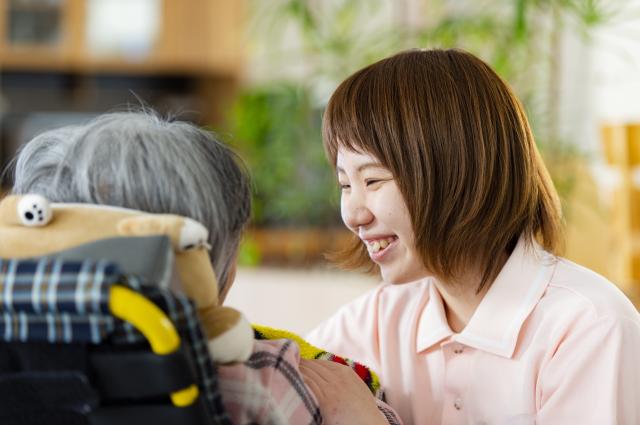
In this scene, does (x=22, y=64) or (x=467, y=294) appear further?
(x=22, y=64)

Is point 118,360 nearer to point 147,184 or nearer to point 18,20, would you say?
point 147,184

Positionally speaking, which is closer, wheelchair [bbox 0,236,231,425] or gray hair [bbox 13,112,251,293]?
wheelchair [bbox 0,236,231,425]

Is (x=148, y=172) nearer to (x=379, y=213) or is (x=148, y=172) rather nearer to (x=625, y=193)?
(x=379, y=213)

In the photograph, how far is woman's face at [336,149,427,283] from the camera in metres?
1.29

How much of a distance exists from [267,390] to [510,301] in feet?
1.68

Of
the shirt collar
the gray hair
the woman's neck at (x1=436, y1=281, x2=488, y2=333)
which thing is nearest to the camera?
the gray hair

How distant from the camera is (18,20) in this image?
6633 millimetres

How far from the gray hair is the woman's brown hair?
32 centimetres

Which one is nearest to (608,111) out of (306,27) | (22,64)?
(306,27)

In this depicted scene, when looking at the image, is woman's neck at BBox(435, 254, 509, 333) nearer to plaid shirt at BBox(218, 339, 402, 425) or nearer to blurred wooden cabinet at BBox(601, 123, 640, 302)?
plaid shirt at BBox(218, 339, 402, 425)

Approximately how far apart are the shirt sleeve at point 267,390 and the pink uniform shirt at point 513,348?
41 centimetres

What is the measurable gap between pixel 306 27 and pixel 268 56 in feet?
10.3

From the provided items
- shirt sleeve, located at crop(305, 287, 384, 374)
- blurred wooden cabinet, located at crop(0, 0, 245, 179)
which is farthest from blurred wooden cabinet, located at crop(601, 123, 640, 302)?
shirt sleeve, located at crop(305, 287, 384, 374)

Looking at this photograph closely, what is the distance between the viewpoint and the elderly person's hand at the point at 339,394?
1.05 m
